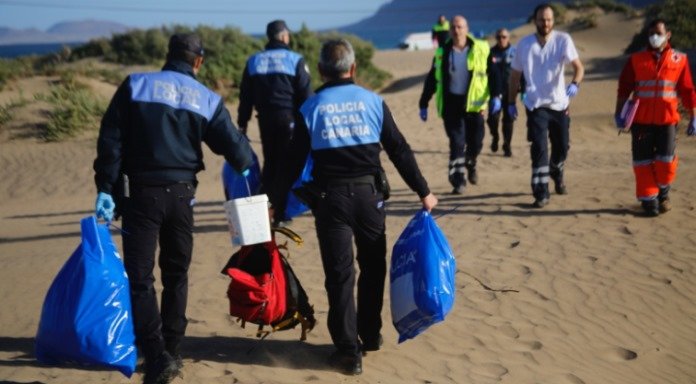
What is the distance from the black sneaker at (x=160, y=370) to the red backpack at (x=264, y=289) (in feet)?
1.49

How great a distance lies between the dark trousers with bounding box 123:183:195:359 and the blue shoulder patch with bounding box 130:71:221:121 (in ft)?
1.48

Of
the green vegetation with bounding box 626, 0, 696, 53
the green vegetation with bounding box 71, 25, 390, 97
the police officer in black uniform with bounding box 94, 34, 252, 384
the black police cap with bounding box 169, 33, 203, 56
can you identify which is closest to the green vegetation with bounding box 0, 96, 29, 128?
the green vegetation with bounding box 71, 25, 390, 97

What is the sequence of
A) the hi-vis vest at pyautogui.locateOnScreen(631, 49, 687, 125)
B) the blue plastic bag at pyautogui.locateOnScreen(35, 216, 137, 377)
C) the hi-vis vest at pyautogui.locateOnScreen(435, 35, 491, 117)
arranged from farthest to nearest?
the hi-vis vest at pyautogui.locateOnScreen(435, 35, 491, 117) < the hi-vis vest at pyautogui.locateOnScreen(631, 49, 687, 125) < the blue plastic bag at pyautogui.locateOnScreen(35, 216, 137, 377)

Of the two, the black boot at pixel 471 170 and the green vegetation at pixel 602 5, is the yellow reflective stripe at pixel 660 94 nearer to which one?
the black boot at pixel 471 170

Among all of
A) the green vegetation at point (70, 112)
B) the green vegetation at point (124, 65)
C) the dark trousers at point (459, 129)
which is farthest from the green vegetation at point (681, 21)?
the green vegetation at point (70, 112)

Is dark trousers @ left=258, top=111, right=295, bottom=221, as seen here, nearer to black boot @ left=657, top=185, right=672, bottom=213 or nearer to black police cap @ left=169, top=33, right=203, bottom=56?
black police cap @ left=169, top=33, right=203, bottom=56

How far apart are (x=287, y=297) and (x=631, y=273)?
3.43 metres

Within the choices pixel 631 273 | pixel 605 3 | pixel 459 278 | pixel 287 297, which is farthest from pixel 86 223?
pixel 605 3

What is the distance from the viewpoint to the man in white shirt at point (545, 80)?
8953 mm

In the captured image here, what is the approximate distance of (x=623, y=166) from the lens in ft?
42.6

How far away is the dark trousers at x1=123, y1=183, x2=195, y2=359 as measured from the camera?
485 centimetres

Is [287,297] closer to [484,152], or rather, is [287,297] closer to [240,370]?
[240,370]

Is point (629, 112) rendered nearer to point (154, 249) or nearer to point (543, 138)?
point (543, 138)

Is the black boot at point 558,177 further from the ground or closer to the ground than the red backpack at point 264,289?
closer to the ground
